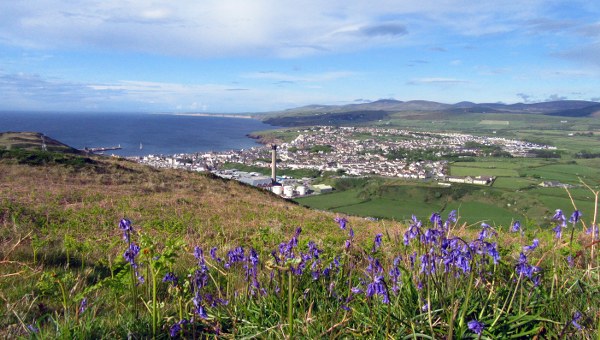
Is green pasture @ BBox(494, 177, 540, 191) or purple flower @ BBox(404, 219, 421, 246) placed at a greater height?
purple flower @ BBox(404, 219, 421, 246)

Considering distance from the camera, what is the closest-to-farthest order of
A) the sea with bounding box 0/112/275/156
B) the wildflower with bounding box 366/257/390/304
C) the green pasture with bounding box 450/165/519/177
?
the wildflower with bounding box 366/257/390/304 < the green pasture with bounding box 450/165/519/177 < the sea with bounding box 0/112/275/156

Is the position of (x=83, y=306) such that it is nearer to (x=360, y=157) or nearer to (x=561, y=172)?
(x=561, y=172)

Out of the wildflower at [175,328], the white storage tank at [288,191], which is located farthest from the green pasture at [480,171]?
the wildflower at [175,328]

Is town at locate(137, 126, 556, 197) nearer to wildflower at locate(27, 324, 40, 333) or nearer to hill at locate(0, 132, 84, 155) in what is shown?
hill at locate(0, 132, 84, 155)

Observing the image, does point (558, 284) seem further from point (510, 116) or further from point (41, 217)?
point (510, 116)

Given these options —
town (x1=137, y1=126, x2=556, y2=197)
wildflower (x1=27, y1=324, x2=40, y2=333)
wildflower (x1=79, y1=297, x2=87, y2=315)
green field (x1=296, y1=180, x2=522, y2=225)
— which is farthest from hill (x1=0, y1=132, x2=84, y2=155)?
wildflower (x1=27, y1=324, x2=40, y2=333)

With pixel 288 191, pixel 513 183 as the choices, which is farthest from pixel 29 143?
pixel 513 183

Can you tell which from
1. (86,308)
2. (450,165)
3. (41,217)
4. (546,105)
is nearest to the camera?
(86,308)

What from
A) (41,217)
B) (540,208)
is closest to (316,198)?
Result: (540,208)
